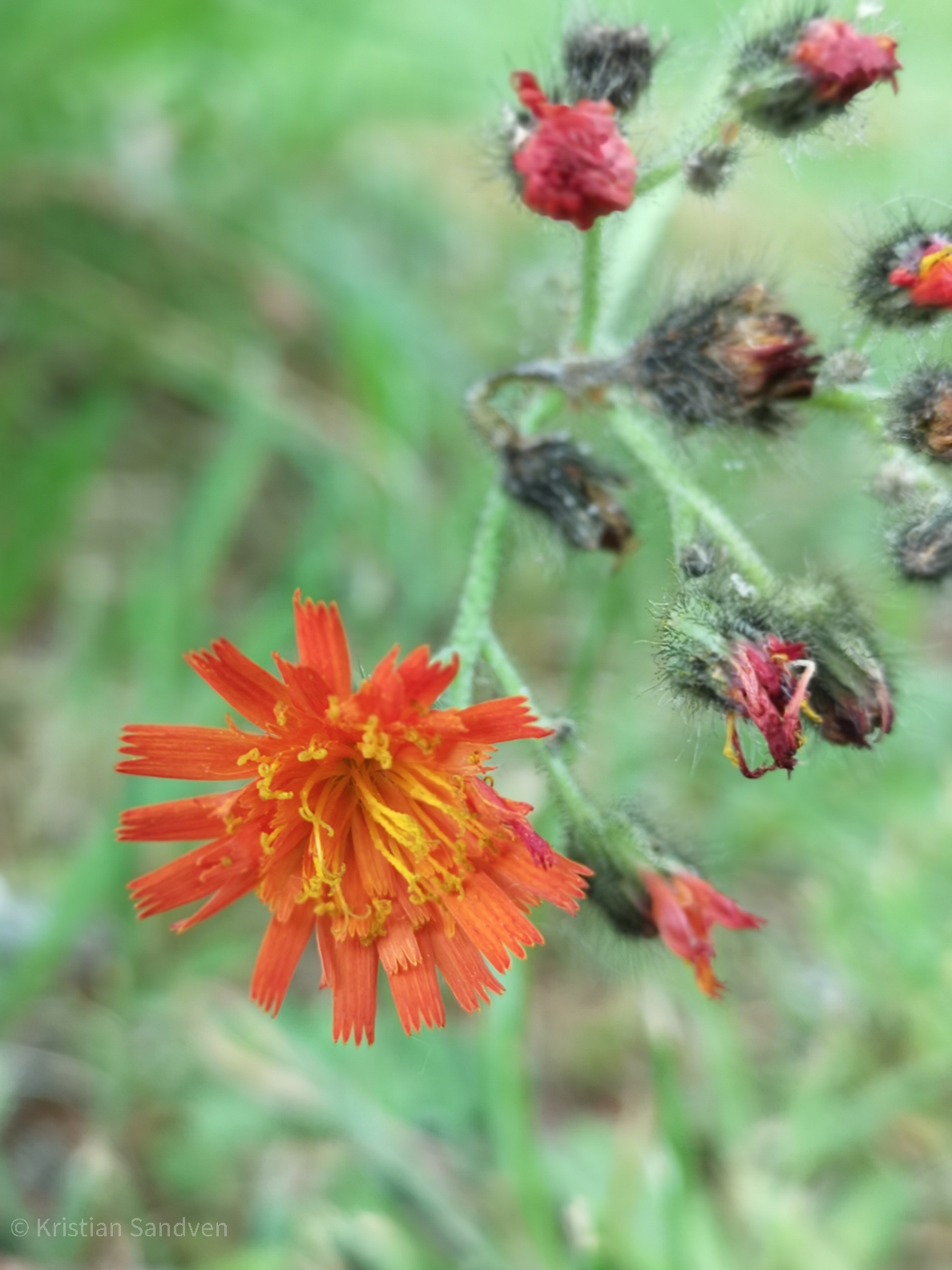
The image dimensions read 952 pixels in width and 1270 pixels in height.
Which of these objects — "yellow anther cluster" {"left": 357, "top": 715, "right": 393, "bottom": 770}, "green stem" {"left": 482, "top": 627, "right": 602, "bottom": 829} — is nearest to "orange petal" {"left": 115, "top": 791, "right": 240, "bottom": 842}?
"yellow anther cluster" {"left": 357, "top": 715, "right": 393, "bottom": 770}

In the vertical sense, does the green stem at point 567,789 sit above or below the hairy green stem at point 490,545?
below

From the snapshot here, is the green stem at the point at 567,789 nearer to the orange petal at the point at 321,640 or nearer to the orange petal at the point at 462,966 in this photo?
the orange petal at the point at 462,966

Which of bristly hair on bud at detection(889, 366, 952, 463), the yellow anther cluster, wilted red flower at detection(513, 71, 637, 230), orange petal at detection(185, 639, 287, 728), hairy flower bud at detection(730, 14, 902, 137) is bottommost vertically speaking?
the yellow anther cluster

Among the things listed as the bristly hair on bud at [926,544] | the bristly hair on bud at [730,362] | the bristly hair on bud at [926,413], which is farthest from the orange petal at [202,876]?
the bristly hair on bud at [926,413]

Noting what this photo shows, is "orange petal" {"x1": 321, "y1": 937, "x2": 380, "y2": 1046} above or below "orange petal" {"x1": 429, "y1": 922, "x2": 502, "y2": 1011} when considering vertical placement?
below

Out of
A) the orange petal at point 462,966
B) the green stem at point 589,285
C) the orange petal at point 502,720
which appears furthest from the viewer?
the green stem at point 589,285

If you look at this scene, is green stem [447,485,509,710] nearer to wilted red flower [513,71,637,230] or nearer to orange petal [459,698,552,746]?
orange petal [459,698,552,746]
